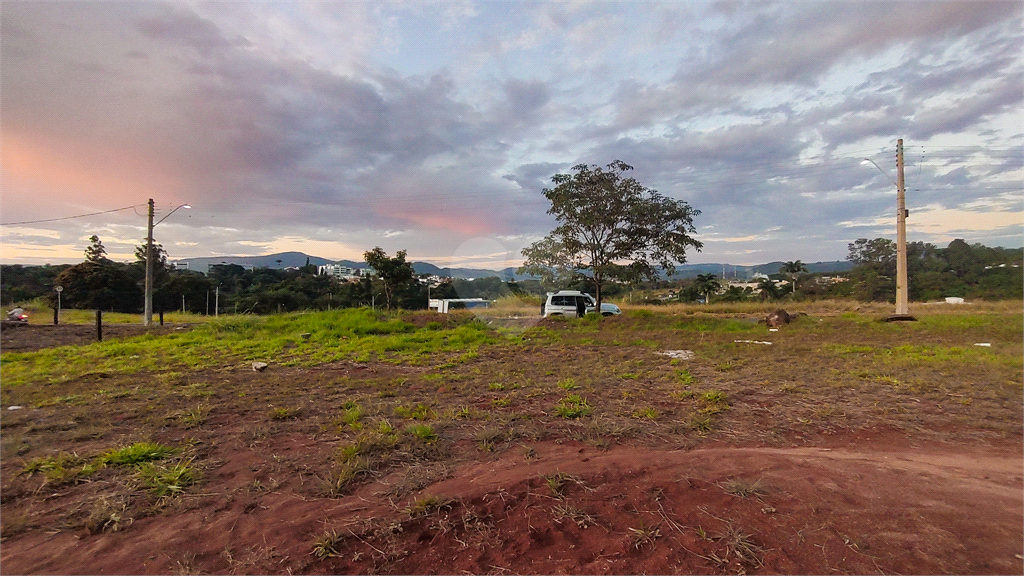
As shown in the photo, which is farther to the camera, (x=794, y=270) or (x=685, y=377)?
(x=794, y=270)

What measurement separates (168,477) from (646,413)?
402 cm

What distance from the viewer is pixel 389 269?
22016 millimetres

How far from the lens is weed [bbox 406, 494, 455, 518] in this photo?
2383 mm

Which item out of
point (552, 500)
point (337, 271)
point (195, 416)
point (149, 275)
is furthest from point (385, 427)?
point (337, 271)

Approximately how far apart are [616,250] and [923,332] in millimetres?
9438

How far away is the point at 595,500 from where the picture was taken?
2502 millimetres

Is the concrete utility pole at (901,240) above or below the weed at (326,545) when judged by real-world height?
above

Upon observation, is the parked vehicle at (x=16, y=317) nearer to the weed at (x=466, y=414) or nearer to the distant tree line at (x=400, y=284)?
the distant tree line at (x=400, y=284)

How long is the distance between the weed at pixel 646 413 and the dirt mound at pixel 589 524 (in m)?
1.17

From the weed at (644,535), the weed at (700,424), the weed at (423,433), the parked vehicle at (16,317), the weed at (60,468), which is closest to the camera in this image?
the weed at (644,535)

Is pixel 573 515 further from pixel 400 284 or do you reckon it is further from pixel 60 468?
pixel 400 284

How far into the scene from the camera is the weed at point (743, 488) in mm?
2516

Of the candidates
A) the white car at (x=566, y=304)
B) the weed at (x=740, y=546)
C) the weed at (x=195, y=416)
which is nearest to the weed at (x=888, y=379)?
the weed at (x=740, y=546)

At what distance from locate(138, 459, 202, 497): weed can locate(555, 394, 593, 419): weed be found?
3.11m
